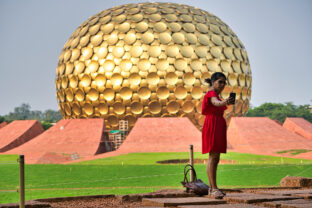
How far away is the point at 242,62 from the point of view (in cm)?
3061

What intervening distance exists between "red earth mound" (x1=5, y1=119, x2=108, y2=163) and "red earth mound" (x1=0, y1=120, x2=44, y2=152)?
2.60m

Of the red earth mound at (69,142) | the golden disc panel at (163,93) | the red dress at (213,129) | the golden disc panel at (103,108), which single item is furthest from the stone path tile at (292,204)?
the golden disc panel at (103,108)

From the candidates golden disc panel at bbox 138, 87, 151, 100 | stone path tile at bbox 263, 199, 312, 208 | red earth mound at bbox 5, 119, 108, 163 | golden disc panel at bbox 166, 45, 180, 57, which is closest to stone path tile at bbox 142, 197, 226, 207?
stone path tile at bbox 263, 199, 312, 208

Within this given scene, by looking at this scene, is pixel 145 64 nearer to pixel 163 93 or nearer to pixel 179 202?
pixel 163 93

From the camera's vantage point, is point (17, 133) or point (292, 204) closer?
point (292, 204)

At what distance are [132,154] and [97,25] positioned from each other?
11.2 metres

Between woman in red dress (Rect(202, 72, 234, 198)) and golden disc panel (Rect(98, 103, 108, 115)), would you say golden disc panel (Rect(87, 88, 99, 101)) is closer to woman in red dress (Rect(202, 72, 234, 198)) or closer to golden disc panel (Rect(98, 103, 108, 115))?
golden disc panel (Rect(98, 103, 108, 115))

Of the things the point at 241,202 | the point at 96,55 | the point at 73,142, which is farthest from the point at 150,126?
the point at 241,202

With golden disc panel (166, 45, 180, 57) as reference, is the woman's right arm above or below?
below

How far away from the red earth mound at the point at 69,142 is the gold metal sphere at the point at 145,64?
7.77 feet

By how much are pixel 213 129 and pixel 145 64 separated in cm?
2079

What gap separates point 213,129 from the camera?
21.6 feet

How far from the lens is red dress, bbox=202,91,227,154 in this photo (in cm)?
653

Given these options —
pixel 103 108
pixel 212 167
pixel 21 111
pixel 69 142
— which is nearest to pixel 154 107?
pixel 103 108
